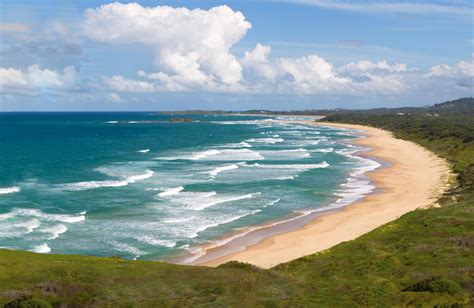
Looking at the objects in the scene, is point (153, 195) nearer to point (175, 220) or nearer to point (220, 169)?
point (175, 220)

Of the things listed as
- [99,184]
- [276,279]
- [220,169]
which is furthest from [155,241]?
[220,169]

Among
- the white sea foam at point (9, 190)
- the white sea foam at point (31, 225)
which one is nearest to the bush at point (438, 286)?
the white sea foam at point (31, 225)

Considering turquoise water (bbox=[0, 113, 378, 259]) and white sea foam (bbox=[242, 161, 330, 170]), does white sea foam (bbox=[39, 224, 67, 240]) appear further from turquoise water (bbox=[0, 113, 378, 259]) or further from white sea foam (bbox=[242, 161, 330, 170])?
white sea foam (bbox=[242, 161, 330, 170])

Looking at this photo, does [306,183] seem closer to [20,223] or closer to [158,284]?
[20,223]

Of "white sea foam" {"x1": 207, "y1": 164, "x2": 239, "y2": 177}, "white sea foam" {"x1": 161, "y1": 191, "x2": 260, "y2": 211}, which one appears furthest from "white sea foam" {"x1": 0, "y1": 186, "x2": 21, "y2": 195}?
"white sea foam" {"x1": 207, "y1": 164, "x2": 239, "y2": 177}

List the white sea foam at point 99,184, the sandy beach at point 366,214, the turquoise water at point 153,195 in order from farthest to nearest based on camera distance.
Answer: the white sea foam at point 99,184 < the turquoise water at point 153,195 < the sandy beach at point 366,214

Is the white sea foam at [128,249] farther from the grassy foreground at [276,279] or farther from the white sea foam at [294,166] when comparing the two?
the white sea foam at [294,166]

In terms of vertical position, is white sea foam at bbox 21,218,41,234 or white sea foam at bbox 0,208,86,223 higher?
white sea foam at bbox 0,208,86,223
